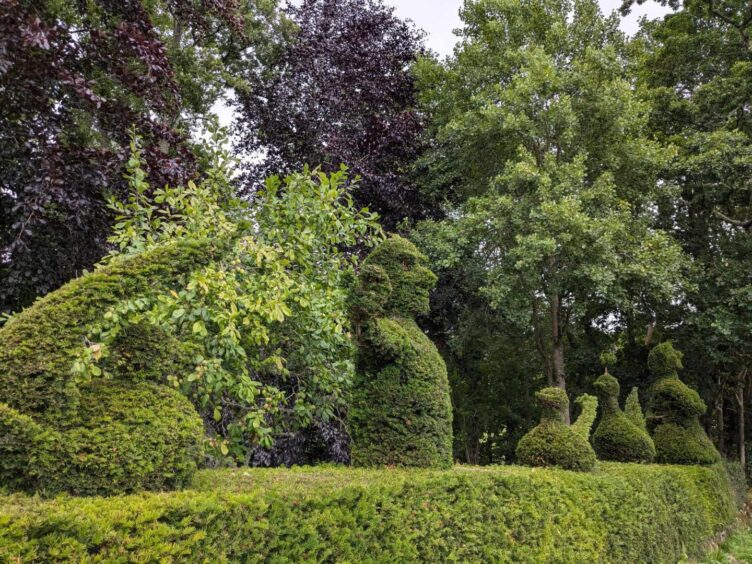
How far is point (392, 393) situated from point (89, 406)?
2.34m

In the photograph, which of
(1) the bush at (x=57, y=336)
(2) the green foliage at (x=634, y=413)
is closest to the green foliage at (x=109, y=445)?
(1) the bush at (x=57, y=336)

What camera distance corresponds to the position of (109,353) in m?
3.01

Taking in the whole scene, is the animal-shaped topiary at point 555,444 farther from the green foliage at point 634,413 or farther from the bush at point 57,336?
the bush at point 57,336

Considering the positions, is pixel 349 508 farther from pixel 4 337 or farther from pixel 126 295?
pixel 4 337

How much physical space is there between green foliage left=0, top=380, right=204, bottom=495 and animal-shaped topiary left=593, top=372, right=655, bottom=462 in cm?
781

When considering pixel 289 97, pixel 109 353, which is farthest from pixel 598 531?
pixel 289 97

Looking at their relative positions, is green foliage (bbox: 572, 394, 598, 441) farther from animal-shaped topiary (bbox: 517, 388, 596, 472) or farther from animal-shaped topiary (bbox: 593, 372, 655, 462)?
animal-shaped topiary (bbox: 593, 372, 655, 462)

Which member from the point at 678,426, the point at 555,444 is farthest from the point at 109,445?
the point at 678,426

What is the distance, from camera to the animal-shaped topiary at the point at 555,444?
6559 millimetres

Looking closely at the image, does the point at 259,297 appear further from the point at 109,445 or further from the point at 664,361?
the point at 664,361

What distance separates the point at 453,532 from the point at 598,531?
288cm

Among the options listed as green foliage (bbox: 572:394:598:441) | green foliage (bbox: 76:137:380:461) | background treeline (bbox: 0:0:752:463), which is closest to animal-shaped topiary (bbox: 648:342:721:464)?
background treeline (bbox: 0:0:752:463)

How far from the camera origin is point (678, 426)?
34.0ft

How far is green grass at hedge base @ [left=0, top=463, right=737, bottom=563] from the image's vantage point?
6.94ft
